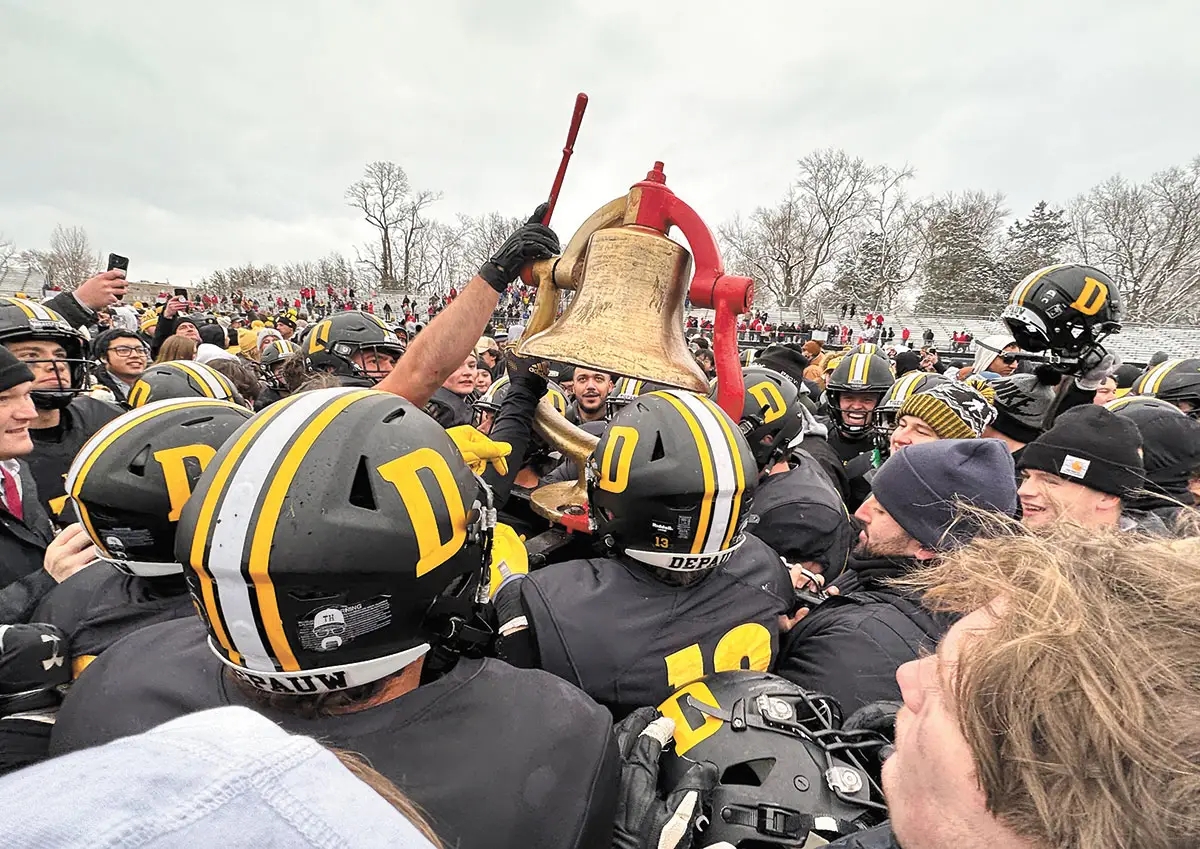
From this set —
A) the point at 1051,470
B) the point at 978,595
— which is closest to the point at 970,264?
the point at 1051,470

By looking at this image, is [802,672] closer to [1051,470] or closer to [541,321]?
[541,321]

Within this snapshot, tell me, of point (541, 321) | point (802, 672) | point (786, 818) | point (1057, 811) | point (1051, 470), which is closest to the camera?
point (1057, 811)

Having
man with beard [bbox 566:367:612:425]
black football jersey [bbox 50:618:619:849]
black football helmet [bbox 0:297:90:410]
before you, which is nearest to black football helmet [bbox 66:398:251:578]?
black football jersey [bbox 50:618:619:849]

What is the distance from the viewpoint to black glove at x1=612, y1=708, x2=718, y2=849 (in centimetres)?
151

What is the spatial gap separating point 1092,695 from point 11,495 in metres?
4.35

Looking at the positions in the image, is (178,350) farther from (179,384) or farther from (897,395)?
(897,395)

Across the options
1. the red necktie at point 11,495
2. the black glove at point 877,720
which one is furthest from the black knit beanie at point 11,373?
the black glove at point 877,720

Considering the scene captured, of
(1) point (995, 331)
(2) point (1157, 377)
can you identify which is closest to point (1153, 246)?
(1) point (995, 331)

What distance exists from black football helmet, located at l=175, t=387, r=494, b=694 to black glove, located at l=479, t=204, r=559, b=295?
141 centimetres

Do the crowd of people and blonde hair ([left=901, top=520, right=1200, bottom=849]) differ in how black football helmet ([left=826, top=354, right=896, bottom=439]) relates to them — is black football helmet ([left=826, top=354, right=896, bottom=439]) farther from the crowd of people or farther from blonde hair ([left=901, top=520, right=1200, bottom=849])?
blonde hair ([left=901, top=520, right=1200, bottom=849])

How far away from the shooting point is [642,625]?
2.32 metres

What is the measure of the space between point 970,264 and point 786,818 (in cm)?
6297

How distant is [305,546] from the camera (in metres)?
1.43

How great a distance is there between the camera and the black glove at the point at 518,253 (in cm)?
293
